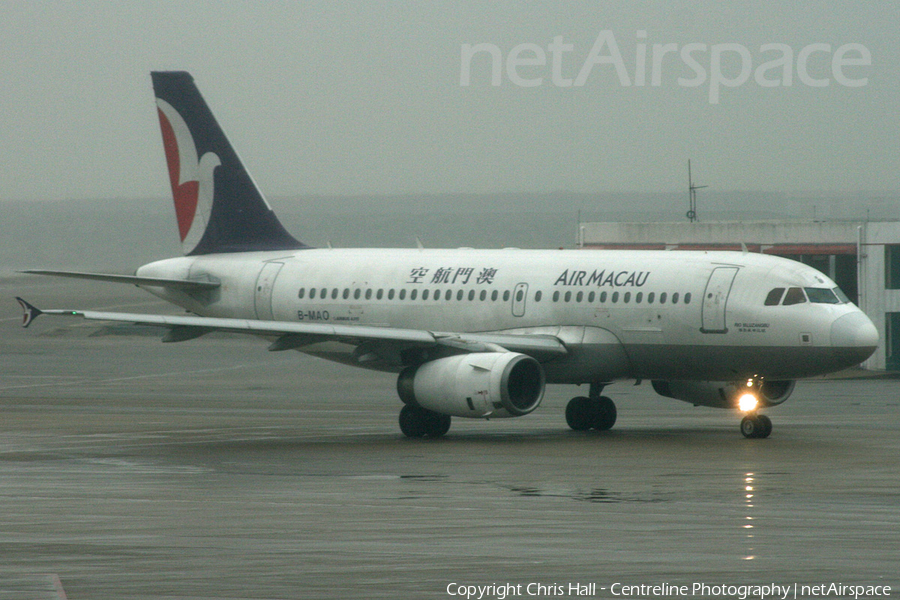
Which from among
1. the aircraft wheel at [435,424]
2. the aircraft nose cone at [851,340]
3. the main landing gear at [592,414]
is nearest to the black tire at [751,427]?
the aircraft nose cone at [851,340]

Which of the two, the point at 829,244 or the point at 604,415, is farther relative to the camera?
the point at 829,244

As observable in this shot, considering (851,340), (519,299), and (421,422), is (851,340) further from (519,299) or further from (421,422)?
(421,422)

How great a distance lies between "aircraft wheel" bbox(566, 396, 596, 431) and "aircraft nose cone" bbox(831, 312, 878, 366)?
6.48 m

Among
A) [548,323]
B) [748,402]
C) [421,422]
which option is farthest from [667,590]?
[548,323]

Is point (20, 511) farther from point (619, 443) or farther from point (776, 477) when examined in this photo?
point (619, 443)

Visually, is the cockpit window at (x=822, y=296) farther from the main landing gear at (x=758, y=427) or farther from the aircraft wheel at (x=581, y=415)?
the aircraft wheel at (x=581, y=415)

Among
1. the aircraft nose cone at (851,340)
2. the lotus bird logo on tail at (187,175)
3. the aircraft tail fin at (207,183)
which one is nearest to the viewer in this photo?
the aircraft nose cone at (851,340)

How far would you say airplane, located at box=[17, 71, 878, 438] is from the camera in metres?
32.9

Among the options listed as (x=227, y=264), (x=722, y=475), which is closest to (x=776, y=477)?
(x=722, y=475)

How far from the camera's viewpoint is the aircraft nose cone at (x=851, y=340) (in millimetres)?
32438

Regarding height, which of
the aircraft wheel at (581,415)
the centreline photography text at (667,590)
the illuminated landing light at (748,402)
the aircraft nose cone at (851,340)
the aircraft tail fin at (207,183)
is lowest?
the aircraft wheel at (581,415)

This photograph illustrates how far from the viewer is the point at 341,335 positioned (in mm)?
33594

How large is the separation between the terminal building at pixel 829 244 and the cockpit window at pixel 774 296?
106 ft

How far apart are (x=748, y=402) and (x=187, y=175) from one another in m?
17.5
